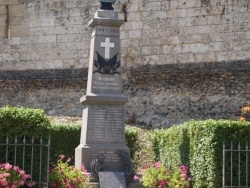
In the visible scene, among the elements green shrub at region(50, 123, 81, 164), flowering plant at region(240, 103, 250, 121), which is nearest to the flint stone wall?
flowering plant at region(240, 103, 250, 121)

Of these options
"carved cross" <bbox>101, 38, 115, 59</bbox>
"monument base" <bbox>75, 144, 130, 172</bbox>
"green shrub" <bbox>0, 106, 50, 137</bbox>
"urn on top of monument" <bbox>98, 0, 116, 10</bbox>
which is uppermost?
"urn on top of monument" <bbox>98, 0, 116, 10</bbox>

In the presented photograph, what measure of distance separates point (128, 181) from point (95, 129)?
1.07 meters

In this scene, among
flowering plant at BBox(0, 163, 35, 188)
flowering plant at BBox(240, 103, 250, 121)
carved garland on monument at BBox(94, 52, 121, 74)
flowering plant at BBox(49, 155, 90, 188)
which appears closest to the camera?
flowering plant at BBox(0, 163, 35, 188)

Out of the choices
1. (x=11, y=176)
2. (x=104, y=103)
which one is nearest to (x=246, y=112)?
(x=104, y=103)

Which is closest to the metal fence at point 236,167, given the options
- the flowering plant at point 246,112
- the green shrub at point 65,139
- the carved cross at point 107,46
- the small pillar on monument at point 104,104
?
the small pillar on monument at point 104,104

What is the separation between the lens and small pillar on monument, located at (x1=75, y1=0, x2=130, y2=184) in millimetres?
10734

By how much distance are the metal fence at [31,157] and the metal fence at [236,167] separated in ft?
9.84

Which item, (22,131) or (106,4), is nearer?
(22,131)

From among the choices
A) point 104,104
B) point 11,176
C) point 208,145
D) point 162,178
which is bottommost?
point 162,178

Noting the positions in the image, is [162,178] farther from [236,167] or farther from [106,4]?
[106,4]

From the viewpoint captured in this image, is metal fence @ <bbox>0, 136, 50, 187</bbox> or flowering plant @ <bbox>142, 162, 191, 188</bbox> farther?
flowering plant @ <bbox>142, 162, 191, 188</bbox>

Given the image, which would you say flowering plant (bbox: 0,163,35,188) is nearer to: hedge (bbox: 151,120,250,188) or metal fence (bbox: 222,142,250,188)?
hedge (bbox: 151,120,250,188)

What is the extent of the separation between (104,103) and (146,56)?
846 cm

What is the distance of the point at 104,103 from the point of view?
431 inches
